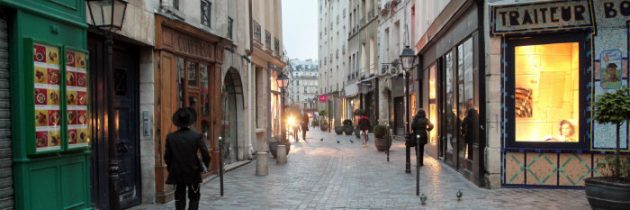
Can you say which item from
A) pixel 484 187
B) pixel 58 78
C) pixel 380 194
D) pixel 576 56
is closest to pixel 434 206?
pixel 380 194

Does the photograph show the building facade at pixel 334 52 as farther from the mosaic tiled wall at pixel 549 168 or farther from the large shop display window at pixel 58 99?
the large shop display window at pixel 58 99

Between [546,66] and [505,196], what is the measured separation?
2611mm

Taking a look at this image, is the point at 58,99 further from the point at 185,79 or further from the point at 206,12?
the point at 206,12

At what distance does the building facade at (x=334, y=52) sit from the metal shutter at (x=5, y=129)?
37.8 metres

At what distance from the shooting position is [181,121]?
7238 millimetres

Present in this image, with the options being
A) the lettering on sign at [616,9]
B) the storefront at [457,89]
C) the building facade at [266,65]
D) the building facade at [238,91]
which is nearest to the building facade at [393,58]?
the building facade at [266,65]

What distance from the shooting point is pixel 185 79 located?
10.9 m

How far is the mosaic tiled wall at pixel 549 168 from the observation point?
33.1 ft

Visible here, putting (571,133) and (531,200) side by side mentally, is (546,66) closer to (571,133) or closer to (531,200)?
(571,133)

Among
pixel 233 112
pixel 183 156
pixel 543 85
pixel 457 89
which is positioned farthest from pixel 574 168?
pixel 233 112

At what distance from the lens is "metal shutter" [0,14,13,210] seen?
5.45 meters

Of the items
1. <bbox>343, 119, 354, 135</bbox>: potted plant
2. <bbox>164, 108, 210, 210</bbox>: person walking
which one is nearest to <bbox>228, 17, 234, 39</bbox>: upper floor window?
<bbox>164, 108, 210, 210</bbox>: person walking

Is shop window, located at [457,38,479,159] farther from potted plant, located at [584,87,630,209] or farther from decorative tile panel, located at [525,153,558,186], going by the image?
potted plant, located at [584,87,630,209]

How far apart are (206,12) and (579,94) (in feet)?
25.5
